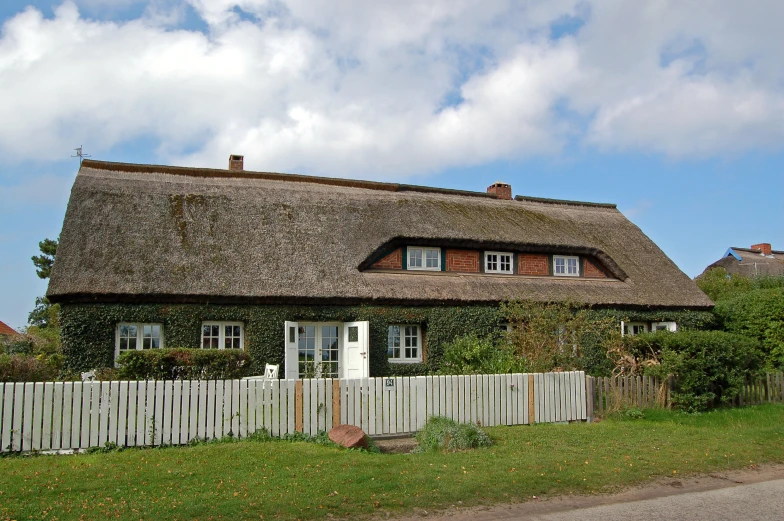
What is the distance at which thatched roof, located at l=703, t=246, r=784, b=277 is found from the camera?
Answer: 44188mm

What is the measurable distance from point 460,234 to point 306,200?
5.00 metres

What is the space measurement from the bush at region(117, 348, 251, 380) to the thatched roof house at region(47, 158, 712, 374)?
3.32 metres

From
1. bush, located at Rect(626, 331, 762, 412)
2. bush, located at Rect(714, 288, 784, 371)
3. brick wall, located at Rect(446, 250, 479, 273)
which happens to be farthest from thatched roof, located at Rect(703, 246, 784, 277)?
bush, located at Rect(626, 331, 762, 412)

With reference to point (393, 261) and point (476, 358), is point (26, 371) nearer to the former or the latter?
point (393, 261)

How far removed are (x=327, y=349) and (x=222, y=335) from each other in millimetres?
2951

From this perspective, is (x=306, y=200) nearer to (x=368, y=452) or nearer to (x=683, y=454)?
(x=368, y=452)

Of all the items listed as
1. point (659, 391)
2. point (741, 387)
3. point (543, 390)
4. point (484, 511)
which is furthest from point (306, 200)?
point (484, 511)

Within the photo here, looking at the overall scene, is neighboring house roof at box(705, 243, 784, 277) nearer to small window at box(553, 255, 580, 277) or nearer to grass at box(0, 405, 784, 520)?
small window at box(553, 255, 580, 277)

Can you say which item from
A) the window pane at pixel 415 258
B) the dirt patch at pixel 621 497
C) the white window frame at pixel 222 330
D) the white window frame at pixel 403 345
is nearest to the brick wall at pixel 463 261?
the window pane at pixel 415 258

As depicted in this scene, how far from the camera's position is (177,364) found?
1300 cm

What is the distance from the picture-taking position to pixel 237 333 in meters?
17.8

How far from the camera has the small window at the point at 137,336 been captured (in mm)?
16828

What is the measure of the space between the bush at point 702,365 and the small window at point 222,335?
10285mm

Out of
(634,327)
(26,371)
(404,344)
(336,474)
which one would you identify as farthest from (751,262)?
(26,371)
